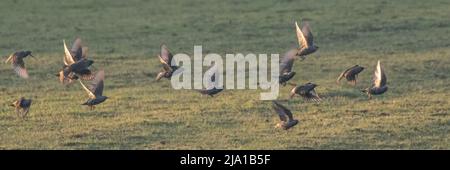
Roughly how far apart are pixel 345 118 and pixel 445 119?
3.41 ft

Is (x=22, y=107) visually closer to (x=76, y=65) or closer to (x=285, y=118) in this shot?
(x=76, y=65)

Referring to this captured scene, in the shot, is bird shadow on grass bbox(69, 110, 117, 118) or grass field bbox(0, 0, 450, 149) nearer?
grass field bbox(0, 0, 450, 149)

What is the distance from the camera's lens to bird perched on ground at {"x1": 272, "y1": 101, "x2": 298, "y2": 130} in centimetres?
1209

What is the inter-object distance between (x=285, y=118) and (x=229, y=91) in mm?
2958

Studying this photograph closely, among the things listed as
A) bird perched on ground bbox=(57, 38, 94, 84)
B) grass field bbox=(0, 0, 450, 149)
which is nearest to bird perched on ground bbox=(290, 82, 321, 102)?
grass field bbox=(0, 0, 450, 149)

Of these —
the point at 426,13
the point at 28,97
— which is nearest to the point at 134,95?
the point at 28,97

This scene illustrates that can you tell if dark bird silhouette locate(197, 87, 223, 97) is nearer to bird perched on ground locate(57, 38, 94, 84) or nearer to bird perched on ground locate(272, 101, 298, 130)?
bird perched on ground locate(57, 38, 94, 84)

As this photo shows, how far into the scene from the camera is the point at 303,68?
17.0 m

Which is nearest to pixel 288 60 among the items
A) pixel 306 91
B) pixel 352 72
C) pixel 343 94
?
pixel 306 91

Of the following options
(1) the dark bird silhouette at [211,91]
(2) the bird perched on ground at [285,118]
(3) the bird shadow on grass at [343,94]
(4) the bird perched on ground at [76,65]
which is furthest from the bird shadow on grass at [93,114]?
(3) the bird shadow on grass at [343,94]

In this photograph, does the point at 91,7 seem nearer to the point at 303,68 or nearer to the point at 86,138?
the point at 303,68

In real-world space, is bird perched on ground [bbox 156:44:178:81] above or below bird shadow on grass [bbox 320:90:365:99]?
above

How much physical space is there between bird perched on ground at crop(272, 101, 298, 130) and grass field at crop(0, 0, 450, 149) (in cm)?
14

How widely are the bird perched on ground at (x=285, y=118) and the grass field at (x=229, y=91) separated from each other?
0.44 ft
